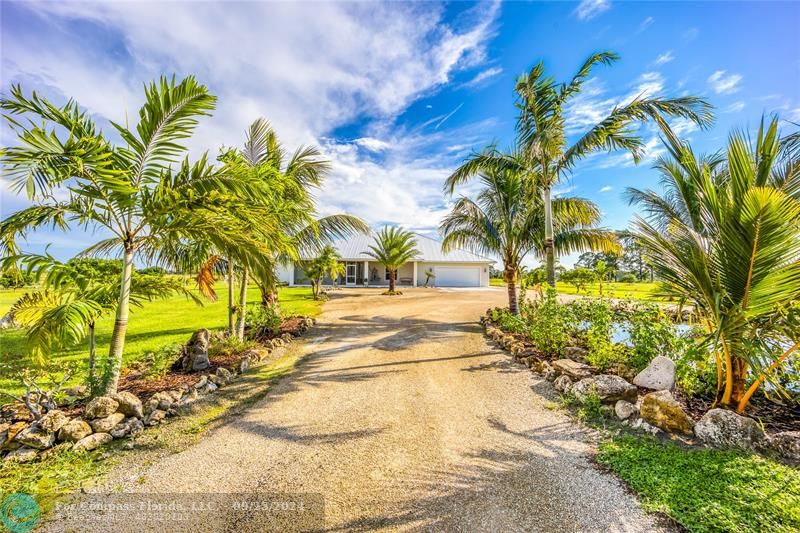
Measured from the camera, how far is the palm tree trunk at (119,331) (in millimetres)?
4113

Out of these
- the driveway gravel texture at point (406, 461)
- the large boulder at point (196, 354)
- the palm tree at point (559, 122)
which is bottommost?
the driveway gravel texture at point (406, 461)

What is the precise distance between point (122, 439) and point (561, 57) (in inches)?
432

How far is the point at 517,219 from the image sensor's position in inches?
395

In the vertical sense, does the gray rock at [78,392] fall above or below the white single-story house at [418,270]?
below

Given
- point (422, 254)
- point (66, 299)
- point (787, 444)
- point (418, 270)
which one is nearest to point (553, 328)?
point (787, 444)

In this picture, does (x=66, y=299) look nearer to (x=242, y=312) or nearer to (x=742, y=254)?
(x=242, y=312)

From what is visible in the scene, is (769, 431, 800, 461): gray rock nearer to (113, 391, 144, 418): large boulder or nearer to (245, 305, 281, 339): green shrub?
(113, 391, 144, 418): large boulder

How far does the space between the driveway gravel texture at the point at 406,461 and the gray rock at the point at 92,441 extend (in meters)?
0.64

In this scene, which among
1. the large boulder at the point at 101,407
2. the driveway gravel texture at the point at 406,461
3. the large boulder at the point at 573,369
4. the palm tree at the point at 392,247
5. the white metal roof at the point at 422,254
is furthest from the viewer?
the white metal roof at the point at 422,254

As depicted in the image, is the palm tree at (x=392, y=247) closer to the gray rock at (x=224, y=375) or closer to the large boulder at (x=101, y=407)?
the gray rock at (x=224, y=375)

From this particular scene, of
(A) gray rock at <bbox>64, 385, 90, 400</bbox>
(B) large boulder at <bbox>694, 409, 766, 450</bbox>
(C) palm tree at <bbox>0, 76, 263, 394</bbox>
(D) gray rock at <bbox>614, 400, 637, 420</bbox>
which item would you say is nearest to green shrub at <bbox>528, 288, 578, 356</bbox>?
(D) gray rock at <bbox>614, 400, 637, 420</bbox>

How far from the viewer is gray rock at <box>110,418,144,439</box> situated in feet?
11.7

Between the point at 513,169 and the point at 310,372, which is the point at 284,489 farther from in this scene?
the point at 513,169

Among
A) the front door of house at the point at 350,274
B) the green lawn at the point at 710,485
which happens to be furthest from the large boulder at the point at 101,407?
the front door of house at the point at 350,274
